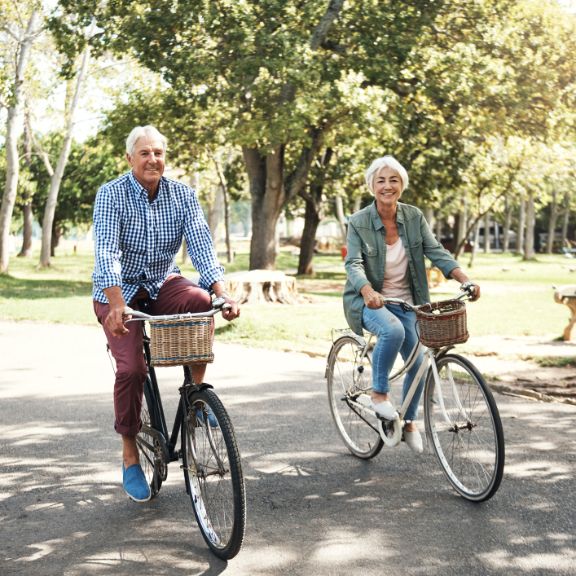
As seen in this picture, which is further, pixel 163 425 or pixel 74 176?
pixel 74 176

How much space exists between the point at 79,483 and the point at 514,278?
28.0 m

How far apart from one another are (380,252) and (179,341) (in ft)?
5.94

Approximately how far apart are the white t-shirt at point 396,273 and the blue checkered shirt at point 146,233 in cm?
125

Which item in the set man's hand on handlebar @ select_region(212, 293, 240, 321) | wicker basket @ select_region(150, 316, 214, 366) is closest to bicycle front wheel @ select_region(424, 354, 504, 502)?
man's hand on handlebar @ select_region(212, 293, 240, 321)

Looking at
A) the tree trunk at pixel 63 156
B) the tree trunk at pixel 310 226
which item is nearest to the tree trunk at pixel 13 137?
the tree trunk at pixel 63 156

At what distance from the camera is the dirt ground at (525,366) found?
834 centimetres

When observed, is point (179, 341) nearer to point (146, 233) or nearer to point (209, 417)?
point (209, 417)

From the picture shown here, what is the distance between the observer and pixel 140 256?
15.0 feet

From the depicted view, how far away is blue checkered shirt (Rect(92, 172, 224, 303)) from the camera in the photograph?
4.45 m

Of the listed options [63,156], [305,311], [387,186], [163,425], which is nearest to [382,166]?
[387,186]

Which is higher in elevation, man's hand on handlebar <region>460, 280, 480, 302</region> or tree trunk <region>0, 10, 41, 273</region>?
tree trunk <region>0, 10, 41, 273</region>

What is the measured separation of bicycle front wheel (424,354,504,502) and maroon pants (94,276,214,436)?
4.60 feet

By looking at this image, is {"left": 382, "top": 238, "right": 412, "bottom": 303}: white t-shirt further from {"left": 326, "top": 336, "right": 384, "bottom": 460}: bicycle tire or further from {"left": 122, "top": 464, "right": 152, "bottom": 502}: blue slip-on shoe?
{"left": 122, "top": 464, "right": 152, "bottom": 502}: blue slip-on shoe

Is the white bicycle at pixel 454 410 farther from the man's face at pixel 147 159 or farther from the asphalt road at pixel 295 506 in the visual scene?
the man's face at pixel 147 159
